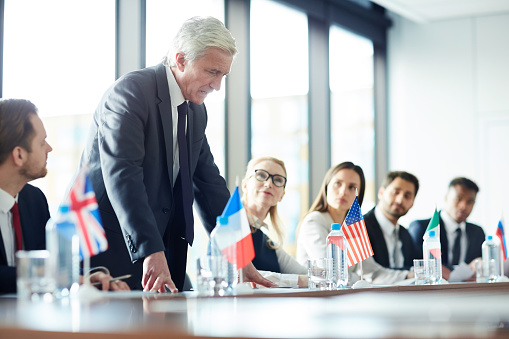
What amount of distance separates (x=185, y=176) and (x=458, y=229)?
129 inches

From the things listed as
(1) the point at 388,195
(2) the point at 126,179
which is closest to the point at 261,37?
(1) the point at 388,195

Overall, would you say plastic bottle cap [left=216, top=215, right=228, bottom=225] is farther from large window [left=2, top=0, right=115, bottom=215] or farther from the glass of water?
large window [left=2, top=0, right=115, bottom=215]

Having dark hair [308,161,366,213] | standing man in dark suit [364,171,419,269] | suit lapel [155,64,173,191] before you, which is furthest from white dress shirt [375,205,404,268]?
suit lapel [155,64,173,191]

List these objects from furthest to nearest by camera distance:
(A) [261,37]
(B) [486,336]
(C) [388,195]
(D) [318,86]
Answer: (D) [318,86] < (A) [261,37] < (C) [388,195] < (B) [486,336]

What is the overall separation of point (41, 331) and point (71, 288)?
94 cm

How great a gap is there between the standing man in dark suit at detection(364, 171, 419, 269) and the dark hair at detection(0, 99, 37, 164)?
9.23ft

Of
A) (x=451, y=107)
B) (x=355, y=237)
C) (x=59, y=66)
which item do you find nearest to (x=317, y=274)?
(x=355, y=237)

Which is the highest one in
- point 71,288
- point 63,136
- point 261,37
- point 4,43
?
point 261,37

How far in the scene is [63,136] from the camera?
445cm

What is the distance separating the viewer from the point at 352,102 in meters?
8.09

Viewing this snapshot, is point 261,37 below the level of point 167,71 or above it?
above

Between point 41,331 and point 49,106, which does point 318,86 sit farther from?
point 41,331

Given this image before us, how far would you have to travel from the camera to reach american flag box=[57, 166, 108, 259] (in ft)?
6.61

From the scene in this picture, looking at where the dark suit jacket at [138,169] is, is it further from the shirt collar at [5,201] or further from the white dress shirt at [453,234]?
the white dress shirt at [453,234]
